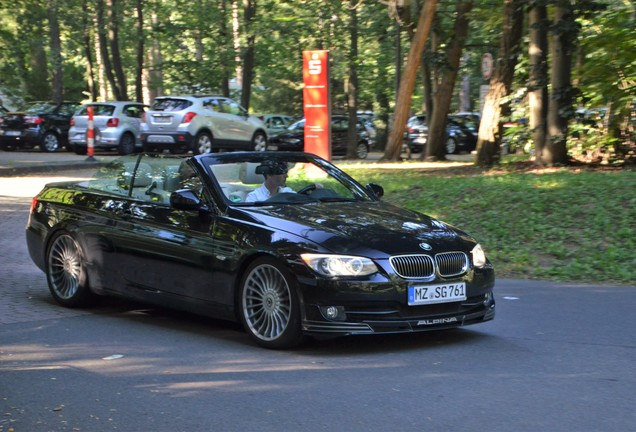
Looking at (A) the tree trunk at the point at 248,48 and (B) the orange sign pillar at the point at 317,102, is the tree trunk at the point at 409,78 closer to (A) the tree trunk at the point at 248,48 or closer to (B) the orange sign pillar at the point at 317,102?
(B) the orange sign pillar at the point at 317,102

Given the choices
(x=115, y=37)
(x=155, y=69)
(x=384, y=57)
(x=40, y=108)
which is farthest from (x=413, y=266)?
(x=384, y=57)

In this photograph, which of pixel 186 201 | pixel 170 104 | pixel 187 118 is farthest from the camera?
pixel 170 104

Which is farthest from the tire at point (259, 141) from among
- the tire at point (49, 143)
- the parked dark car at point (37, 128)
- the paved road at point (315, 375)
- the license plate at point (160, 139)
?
the paved road at point (315, 375)

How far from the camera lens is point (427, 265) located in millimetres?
7035

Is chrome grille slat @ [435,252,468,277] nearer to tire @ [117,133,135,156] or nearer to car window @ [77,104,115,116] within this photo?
tire @ [117,133,135,156]

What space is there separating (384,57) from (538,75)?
2754 centimetres

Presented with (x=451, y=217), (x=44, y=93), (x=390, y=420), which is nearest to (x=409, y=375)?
(x=390, y=420)

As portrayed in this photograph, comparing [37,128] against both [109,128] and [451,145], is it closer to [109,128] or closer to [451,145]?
[109,128]

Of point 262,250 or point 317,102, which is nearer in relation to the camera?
point 262,250

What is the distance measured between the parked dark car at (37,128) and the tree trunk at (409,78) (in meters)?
14.3

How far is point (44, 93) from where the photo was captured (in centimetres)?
4616

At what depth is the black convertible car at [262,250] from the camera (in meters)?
6.88

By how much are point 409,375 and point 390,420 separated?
1054 millimetres

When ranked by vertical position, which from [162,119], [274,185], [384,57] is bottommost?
[274,185]
